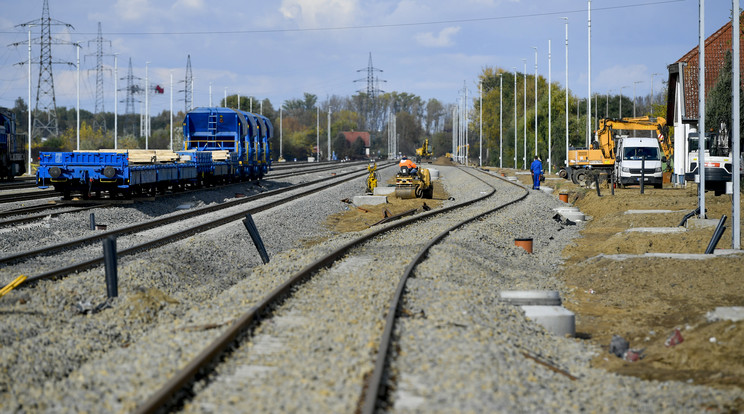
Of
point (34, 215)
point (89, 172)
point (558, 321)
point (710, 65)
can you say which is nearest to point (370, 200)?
point (89, 172)

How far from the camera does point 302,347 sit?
772 centimetres

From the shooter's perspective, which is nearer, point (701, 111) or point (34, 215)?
point (701, 111)

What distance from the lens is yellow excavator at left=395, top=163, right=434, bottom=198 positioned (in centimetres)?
3203

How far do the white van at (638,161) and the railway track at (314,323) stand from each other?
2651 cm

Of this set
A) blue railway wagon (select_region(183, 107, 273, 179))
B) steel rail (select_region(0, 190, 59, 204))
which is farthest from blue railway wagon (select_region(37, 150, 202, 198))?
blue railway wagon (select_region(183, 107, 273, 179))

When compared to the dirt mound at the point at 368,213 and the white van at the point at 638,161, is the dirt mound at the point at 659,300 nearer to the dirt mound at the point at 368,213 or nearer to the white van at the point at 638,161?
the dirt mound at the point at 368,213

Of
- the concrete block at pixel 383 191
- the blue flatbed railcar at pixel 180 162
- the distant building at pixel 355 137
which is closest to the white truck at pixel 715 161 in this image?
the concrete block at pixel 383 191

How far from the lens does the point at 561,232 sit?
74.4 ft

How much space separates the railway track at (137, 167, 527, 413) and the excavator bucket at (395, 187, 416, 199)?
54.3 feet

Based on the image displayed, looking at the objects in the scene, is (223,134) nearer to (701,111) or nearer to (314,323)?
(701,111)

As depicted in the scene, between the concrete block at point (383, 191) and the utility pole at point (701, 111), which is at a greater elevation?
the utility pole at point (701, 111)

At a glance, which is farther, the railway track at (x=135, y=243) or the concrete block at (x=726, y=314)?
the railway track at (x=135, y=243)

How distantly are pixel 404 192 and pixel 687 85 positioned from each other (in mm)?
20245

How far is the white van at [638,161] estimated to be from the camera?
3866cm
